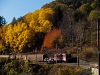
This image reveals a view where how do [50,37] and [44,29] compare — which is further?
[44,29]

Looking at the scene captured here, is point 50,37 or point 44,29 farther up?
point 44,29

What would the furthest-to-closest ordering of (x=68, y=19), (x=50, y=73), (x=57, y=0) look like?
1. (x=57, y=0)
2. (x=68, y=19)
3. (x=50, y=73)

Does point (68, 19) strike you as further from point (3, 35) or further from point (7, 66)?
point (7, 66)

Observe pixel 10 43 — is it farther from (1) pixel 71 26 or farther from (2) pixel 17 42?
(1) pixel 71 26

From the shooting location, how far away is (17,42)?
51719 millimetres

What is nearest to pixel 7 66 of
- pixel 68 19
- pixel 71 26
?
pixel 71 26

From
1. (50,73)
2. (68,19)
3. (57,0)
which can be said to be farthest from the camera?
(57,0)

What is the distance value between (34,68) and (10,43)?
95.3ft

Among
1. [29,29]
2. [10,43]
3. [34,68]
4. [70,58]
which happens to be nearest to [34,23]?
[29,29]

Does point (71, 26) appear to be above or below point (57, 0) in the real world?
below

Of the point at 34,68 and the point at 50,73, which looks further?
the point at 34,68

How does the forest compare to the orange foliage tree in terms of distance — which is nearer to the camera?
the forest

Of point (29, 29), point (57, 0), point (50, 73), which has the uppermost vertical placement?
point (57, 0)

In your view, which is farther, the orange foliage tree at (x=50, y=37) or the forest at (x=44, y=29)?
the orange foliage tree at (x=50, y=37)
